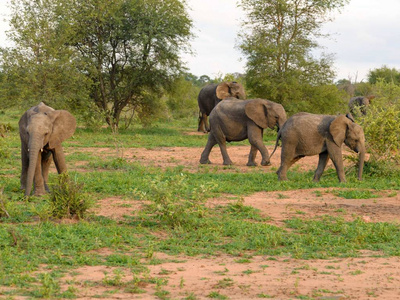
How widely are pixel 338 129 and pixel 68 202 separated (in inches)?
211

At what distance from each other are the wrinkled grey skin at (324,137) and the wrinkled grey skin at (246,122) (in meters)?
2.45

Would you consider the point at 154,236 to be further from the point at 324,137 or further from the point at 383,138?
the point at 383,138

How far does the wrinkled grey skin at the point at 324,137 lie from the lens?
37.4 feet

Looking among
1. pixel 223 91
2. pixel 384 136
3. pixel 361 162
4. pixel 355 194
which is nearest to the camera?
pixel 355 194

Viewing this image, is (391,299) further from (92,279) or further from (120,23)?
(120,23)

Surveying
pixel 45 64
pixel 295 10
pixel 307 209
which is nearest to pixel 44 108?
pixel 307 209

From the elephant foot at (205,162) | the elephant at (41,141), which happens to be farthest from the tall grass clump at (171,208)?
the elephant foot at (205,162)

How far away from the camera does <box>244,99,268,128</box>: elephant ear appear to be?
555 inches

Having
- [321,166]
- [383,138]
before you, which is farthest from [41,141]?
[383,138]

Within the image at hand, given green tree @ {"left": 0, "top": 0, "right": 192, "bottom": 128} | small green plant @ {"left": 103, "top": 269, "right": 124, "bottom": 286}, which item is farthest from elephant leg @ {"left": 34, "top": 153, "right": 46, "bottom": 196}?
green tree @ {"left": 0, "top": 0, "right": 192, "bottom": 128}

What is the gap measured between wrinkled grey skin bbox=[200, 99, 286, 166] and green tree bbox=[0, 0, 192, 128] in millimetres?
7603

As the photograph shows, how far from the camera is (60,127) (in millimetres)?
9891

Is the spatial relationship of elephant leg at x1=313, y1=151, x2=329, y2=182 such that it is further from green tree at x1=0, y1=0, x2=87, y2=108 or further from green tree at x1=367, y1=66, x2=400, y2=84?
green tree at x1=367, y1=66, x2=400, y2=84

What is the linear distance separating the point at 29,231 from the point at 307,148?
571cm
